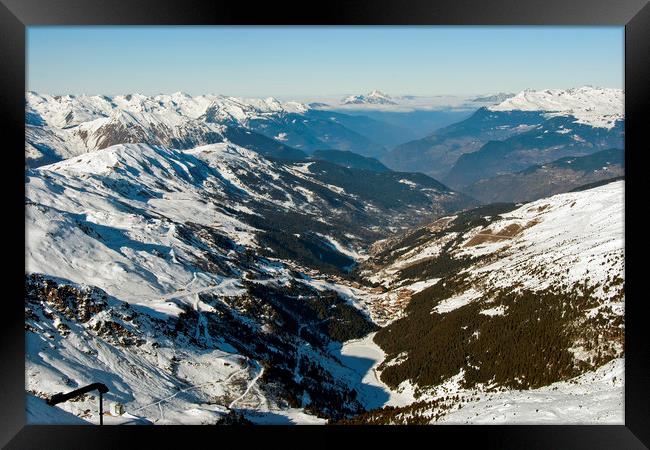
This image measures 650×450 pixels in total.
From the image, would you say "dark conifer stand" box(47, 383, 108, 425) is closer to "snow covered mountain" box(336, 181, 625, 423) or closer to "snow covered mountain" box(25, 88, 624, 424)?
"snow covered mountain" box(25, 88, 624, 424)

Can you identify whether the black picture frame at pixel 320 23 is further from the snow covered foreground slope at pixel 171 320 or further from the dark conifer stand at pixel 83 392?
the snow covered foreground slope at pixel 171 320

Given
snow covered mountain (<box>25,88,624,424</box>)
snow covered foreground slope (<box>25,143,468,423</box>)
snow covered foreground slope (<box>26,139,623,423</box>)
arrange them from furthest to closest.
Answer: snow covered foreground slope (<box>26,139,623,423</box>) < snow covered foreground slope (<box>25,143,468,423</box>) < snow covered mountain (<box>25,88,624,424</box>)

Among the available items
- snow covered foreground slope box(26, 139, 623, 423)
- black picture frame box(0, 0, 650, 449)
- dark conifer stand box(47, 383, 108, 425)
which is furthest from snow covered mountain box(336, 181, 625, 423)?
dark conifer stand box(47, 383, 108, 425)

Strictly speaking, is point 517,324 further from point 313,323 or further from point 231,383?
point 313,323

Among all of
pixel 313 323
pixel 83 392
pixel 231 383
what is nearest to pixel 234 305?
pixel 313 323

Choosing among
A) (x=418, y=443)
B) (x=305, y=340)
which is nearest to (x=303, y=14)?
(x=418, y=443)

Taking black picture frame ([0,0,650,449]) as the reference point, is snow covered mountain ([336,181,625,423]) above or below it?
below

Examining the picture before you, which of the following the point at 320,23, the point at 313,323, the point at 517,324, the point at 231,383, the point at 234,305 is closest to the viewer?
the point at 320,23

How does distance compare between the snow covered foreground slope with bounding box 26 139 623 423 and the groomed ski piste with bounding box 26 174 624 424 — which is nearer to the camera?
the groomed ski piste with bounding box 26 174 624 424

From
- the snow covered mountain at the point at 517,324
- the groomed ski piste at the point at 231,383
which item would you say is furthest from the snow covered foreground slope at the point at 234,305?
the snow covered mountain at the point at 517,324
